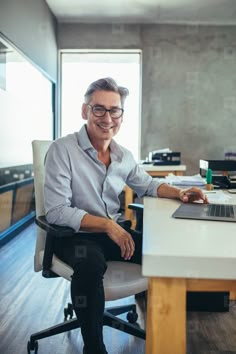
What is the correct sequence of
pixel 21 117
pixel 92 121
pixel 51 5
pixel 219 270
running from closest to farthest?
pixel 219 270 < pixel 92 121 < pixel 21 117 < pixel 51 5

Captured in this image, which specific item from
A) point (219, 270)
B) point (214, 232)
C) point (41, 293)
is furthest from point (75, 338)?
point (219, 270)

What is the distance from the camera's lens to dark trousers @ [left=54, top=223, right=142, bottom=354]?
112 cm

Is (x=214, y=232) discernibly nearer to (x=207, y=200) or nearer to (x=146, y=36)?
(x=207, y=200)

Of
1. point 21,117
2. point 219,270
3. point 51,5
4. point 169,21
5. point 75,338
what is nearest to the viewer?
point 219,270

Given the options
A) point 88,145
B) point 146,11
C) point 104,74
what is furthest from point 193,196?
point 104,74

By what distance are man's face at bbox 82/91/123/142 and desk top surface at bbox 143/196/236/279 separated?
0.69 metres

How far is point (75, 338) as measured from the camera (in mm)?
1799

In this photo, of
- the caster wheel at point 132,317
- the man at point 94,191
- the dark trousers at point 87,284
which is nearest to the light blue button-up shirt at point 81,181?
the man at point 94,191

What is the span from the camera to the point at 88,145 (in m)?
1.52

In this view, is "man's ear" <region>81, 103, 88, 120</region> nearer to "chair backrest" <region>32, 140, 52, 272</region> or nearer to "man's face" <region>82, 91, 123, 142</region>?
"man's face" <region>82, 91, 123, 142</region>

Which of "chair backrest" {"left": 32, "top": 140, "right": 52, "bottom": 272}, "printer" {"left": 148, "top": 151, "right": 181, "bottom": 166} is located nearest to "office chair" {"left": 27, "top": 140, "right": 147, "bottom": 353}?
"chair backrest" {"left": 32, "top": 140, "right": 52, "bottom": 272}

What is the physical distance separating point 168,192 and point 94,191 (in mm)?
328

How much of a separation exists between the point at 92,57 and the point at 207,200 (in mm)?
4581

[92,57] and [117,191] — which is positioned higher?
[92,57]
